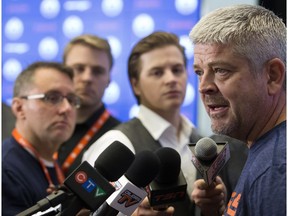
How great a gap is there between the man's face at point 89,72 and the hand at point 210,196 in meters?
1.61

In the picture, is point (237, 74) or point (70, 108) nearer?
point (237, 74)

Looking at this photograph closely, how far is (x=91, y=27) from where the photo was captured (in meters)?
3.92

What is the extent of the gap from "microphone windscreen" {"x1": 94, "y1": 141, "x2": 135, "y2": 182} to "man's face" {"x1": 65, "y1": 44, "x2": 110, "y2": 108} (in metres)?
1.89

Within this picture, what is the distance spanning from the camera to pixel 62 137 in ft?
8.87

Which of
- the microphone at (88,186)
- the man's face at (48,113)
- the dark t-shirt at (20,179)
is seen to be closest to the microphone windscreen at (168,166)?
the microphone at (88,186)

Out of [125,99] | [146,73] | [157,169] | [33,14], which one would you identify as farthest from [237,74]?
[33,14]

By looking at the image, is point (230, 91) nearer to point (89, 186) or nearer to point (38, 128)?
point (89, 186)

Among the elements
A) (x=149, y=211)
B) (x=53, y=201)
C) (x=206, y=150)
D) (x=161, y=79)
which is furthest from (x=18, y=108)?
(x=53, y=201)

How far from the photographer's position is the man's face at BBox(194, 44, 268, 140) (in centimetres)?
142

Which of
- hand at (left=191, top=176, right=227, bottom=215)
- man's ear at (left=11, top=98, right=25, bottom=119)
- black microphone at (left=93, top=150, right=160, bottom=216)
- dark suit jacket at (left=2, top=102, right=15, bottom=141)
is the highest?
black microphone at (left=93, top=150, right=160, bottom=216)

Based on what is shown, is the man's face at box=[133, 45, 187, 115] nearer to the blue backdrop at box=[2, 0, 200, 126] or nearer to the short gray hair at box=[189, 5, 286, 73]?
the short gray hair at box=[189, 5, 286, 73]

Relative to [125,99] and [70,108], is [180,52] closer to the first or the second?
[70,108]

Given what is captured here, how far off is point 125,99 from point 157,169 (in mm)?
A: 2573

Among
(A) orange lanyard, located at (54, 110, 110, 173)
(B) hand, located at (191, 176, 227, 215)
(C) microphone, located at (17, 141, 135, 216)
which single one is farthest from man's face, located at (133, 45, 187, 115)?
(C) microphone, located at (17, 141, 135, 216)
